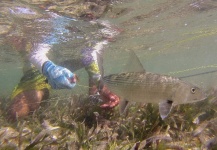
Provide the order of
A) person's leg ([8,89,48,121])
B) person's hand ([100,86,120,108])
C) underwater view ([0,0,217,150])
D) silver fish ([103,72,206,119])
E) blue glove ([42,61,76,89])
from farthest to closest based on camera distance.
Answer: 1. person's leg ([8,89,48,121])
2. blue glove ([42,61,76,89])
3. person's hand ([100,86,120,108])
4. underwater view ([0,0,217,150])
5. silver fish ([103,72,206,119])

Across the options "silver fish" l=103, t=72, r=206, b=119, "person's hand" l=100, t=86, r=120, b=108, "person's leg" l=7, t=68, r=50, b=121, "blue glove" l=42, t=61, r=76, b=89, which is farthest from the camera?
"person's leg" l=7, t=68, r=50, b=121

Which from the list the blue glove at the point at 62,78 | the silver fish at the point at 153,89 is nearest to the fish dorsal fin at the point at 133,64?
the silver fish at the point at 153,89

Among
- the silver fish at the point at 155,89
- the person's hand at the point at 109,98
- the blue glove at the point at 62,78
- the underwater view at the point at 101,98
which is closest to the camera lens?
the silver fish at the point at 155,89

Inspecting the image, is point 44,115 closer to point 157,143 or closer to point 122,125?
point 122,125

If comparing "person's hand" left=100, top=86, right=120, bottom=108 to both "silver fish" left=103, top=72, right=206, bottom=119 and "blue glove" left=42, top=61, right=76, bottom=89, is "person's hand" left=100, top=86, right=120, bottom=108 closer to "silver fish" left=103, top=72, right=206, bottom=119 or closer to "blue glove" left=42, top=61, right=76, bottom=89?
"blue glove" left=42, top=61, right=76, bottom=89

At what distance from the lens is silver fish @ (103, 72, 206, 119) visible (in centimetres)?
285

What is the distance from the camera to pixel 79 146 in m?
3.68

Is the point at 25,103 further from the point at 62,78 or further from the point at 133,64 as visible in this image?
the point at 133,64

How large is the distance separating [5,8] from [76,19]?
326 centimetres

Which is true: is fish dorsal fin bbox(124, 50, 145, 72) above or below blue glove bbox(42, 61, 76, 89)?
above

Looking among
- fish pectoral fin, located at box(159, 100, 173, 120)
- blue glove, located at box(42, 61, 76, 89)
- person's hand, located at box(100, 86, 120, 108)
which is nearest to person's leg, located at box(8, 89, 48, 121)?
blue glove, located at box(42, 61, 76, 89)

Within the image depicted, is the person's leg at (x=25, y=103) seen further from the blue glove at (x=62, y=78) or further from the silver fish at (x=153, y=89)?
the silver fish at (x=153, y=89)

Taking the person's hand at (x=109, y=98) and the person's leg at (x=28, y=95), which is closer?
the person's hand at (x=109, y=98)

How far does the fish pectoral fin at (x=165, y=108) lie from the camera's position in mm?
2857
